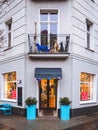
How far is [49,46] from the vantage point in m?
15.7

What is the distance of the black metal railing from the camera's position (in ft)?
50.5

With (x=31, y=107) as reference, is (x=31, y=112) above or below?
below

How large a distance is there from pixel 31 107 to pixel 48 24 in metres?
5.34

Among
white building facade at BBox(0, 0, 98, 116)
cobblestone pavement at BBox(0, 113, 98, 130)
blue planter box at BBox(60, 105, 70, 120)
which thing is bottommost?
cobblestone pavement at BBox(0, 113, 98, 130)

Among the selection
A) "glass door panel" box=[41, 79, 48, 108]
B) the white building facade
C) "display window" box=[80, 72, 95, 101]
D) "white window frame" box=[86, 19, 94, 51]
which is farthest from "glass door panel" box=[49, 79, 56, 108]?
"white window frame" box=[86, 19, 94, 51]

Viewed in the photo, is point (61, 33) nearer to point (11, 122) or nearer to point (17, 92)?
point (17, 92)

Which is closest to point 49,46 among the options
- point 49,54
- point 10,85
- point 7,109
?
point 49,54

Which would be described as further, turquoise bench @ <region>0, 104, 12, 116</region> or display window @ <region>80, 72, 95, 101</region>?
display window @ <region>80, 72, 95, 101</region>

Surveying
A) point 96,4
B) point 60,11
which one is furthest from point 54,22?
point 96,4

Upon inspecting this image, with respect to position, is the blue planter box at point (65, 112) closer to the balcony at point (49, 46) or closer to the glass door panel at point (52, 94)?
the glass door panel at point (52, 94)

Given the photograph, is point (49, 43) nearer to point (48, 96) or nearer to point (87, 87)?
point (48, 96)

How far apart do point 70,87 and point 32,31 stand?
13.6ft

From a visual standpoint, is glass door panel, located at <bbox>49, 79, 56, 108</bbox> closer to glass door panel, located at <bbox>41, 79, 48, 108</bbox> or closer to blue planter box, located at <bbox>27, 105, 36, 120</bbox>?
glass door panel, located at <bbox>41, 79, 48, 108</bbox>

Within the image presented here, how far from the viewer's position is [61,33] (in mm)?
15789
